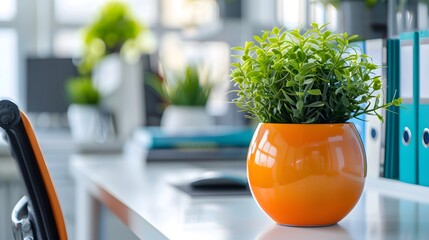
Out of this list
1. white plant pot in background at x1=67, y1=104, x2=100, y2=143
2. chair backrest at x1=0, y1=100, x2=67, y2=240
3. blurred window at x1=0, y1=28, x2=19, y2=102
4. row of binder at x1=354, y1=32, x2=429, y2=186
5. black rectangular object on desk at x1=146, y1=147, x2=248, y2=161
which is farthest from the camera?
blurred window at x1=0, y1=28, x2=19, y2=102

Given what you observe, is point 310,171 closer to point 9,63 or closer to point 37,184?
point 37,184

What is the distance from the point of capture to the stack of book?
199 cm

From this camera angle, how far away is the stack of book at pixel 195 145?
6.52 feet

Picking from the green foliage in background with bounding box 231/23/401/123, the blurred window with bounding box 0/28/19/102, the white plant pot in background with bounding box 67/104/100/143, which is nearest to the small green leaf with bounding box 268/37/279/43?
the green foliage in background with bounding box 231/23/401/123

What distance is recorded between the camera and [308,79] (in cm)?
87

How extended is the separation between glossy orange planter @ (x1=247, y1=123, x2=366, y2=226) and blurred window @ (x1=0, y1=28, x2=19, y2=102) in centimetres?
449

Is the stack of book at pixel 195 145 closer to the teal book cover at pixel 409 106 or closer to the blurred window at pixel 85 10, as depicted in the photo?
the teal book cover at pixel 409 106

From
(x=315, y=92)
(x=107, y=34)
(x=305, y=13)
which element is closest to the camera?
(x=315, y=92)

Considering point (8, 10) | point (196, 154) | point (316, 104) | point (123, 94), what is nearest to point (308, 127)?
point (316, 104)

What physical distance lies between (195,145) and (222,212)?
3.09 ft

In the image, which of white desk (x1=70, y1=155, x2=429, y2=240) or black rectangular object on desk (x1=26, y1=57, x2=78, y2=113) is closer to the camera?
white desk (x1=70, y1=155, x2=429, y2=240)

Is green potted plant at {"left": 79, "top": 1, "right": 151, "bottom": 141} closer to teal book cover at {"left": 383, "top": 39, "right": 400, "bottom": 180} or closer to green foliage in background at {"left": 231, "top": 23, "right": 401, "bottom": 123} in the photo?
teal book cover at {"left": 383, "top": 39, "right": 400, "bottom": 180}

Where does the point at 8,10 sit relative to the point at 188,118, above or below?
above

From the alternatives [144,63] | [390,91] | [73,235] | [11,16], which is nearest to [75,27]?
[11,16]
